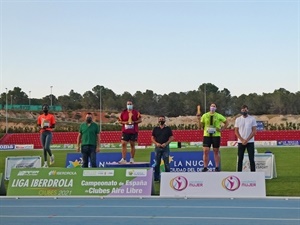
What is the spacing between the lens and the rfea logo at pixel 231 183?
42.5ft

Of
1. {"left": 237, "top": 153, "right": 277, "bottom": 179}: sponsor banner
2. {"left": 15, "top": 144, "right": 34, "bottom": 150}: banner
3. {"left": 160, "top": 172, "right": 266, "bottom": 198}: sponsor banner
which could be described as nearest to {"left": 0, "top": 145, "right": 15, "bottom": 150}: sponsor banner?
{"left": 15, "top": 144, "right": 34, "bottom": 150}: banner

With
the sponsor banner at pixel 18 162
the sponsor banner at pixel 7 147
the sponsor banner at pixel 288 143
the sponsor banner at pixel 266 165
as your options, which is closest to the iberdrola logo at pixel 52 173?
the sponsor banner at pixel 18 162

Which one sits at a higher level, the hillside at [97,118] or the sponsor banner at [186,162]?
the hillside at [97,118]

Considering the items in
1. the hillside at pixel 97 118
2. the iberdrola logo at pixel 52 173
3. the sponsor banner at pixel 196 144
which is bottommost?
the iberdrola logo at pixel 52 173

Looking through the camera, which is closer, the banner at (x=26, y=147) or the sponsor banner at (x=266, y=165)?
the sponsor banner at (x=266, y=165)

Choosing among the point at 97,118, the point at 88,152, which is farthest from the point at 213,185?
the point at 97,118

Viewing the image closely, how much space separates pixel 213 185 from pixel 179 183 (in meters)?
0.77

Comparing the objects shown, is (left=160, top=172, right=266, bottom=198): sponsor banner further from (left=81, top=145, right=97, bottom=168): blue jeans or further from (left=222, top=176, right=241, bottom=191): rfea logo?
(left=81, top=145, right=97, bottom=168): blue jeans

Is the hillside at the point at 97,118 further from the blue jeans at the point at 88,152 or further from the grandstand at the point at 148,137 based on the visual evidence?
the blue jeans at the point at 88,152

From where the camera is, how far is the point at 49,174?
13.9 meters

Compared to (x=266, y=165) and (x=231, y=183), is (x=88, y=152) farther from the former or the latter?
(x=266, y=165)
